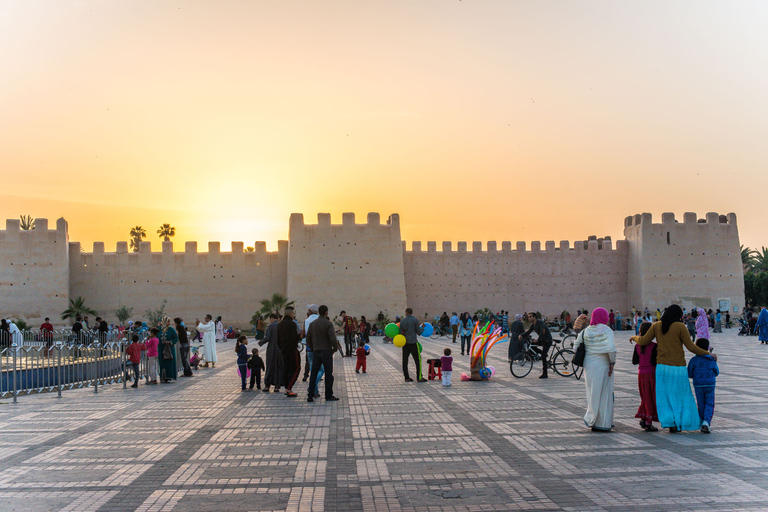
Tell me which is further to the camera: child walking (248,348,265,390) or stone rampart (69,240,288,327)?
stone rampart (69,240,288,327)

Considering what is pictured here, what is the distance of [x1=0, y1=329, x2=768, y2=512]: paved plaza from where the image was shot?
4246 mm

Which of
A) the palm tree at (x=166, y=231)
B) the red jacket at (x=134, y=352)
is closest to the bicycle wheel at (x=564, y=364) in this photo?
the red jacket at (x=134, y=352)

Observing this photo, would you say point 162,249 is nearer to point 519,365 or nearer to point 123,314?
point 123,314

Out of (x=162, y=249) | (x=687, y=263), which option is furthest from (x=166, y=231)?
(x=687, y=263)

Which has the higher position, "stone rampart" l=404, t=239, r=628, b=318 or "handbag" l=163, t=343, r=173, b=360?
"stone rampart" l=404, t=239, r=628, b=318

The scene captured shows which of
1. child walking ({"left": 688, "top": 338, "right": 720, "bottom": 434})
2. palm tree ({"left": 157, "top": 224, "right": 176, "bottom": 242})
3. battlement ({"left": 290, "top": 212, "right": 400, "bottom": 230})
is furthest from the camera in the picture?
palm tree ({"left": 157, "top": 224, "right": 176, "bottom": 242})

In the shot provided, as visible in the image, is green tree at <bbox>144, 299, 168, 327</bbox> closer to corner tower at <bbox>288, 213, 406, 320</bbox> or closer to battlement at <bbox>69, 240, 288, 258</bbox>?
battlement at <bbox>69, 240, 288, 258</bbox>

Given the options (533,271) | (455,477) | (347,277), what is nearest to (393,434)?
(455,477)

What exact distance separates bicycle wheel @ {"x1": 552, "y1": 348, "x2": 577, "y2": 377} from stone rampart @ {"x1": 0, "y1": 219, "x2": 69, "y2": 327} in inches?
1121

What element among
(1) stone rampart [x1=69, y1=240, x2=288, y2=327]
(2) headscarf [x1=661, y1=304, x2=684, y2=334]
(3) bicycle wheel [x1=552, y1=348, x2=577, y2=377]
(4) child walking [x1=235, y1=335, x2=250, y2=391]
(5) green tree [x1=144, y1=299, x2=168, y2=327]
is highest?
(1) stone rampart [x1=69, y1=240, x2=288, y2=327]

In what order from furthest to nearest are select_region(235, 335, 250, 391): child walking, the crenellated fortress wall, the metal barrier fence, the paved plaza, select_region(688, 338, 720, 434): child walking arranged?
1. the crenellated fortress wall
2. the metal barrier fence
3. select_region(235, 335, 250, 391): child walking
4. select_region(688, 338, 720, 434): child walking
5. the paved plaza

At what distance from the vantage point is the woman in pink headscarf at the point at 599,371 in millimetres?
6320

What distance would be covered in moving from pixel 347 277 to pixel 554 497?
99.2 ft

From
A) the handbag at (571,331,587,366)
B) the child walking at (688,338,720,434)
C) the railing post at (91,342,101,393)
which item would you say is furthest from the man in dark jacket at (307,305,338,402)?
the child walking at (688,338,720,434)
